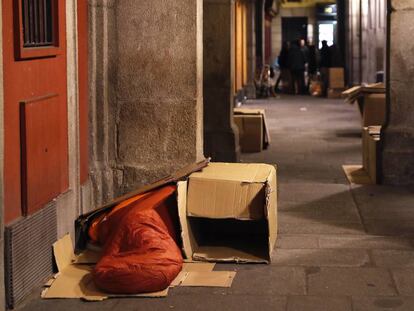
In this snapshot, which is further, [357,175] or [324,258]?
[357,175]

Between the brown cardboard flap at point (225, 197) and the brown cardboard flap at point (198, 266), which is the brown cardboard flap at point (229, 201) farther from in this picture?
the brown cardboard flap at point (198, 266)

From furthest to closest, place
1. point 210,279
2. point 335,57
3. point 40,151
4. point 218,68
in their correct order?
point 335,57 < point 218,68 < point 210,279 < point 40,151

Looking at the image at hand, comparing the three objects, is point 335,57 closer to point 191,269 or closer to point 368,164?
point 368,164

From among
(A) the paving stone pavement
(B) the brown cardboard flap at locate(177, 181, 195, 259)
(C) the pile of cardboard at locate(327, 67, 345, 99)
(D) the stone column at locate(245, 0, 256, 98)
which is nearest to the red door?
(A) the paving stone pavement

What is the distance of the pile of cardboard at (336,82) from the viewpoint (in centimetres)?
2753

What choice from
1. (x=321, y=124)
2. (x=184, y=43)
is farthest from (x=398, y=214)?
(x=321, y=124)

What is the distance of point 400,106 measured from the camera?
10.7 metres

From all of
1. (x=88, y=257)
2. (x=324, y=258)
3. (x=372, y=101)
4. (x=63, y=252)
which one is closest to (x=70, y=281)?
(x=63, y=252)

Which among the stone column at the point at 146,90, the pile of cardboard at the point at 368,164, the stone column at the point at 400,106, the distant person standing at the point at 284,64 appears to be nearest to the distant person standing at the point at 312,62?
the distant person standing at the point at 284,64

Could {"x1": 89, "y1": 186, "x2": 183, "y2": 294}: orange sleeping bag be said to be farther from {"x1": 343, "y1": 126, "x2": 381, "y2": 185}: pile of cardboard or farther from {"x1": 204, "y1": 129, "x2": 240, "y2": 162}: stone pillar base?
{"x1": 204, "y1": 129, "x2": 240, "y2": 162}: stone pillar base

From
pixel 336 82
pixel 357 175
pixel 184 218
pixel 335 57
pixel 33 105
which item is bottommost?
pixel 357 175

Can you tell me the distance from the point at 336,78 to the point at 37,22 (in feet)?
71.3

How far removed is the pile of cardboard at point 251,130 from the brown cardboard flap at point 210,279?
24.0 feet

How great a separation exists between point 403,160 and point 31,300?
5.48 metres
